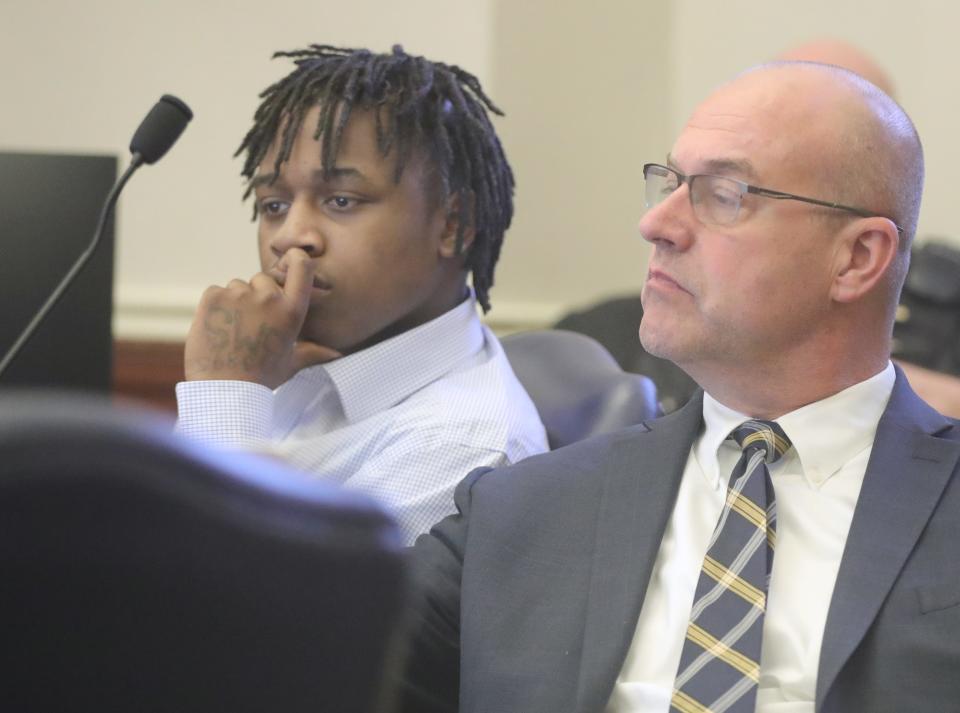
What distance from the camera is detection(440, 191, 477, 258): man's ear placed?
1796 mm

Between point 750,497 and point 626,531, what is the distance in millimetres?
132

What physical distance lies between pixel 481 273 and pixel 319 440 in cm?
36

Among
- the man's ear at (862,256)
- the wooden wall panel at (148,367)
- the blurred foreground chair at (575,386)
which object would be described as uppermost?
the man's ear at (862,256)

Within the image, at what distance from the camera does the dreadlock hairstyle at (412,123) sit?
5.72ft

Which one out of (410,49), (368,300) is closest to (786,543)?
(368,300)

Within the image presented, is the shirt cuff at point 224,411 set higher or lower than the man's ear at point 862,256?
lower

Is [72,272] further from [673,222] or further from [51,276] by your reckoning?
[673,222]

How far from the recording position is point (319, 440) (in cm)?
170

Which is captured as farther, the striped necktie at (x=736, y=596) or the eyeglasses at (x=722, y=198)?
the eyeglasses at (x=722, y=198)

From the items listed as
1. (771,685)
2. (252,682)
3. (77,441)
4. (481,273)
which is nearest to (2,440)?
(77,441)

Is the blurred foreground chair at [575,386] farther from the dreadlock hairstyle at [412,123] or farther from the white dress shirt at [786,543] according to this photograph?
the white dress shirt at [786,543]

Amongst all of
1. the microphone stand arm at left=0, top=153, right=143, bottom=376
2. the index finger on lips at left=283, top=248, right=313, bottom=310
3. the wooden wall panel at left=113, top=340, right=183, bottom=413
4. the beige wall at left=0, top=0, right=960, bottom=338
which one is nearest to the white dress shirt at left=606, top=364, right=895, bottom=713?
the index finger on lips at left=283, top=248, right=313, bottom=310

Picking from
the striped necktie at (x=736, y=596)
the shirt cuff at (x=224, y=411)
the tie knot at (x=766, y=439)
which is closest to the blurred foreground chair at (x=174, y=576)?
the striped necktie at (x=736, y=596)

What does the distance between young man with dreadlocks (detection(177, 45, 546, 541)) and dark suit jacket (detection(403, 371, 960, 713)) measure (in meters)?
0.19
